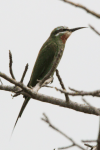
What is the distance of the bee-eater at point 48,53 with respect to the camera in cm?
335

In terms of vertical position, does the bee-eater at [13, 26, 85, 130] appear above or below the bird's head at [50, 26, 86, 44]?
below

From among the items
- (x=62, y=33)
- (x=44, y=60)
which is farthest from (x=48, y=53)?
(x=62, y=33)

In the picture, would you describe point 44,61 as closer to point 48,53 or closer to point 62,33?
point 48,53

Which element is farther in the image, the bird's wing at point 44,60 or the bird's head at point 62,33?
the bird's head at point 62,33

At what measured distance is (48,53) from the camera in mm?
3592

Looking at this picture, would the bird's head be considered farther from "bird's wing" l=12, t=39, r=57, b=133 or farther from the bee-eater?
"bird's wing" l=12, t=39, r=57, b=133

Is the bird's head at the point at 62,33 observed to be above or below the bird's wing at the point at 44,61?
above

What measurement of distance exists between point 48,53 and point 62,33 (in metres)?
0.55

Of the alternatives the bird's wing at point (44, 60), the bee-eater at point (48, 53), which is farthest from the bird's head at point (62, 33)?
the bird's wing at point (44, 60)

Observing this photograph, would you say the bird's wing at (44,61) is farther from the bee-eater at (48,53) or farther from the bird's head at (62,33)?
the bird's head at (62,33)

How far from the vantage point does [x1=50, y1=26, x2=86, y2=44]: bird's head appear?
3878 millimetres

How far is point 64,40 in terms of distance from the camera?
3.85 metres

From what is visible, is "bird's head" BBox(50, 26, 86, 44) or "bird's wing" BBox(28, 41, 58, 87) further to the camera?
"bird's head" BBox(50, 26, 86, 44)

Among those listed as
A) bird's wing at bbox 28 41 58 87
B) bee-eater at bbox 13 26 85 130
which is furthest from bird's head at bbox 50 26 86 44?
bird's wing at bbox 28 41 58 87
